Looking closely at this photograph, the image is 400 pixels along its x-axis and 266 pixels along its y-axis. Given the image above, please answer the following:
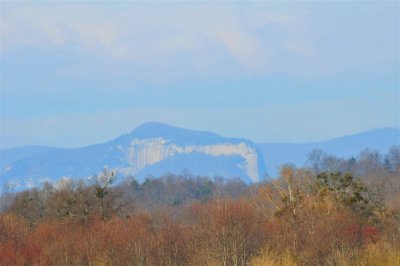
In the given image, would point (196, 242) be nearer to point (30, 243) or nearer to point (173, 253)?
point (173, 253)

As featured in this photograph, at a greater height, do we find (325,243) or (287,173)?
(287,173)

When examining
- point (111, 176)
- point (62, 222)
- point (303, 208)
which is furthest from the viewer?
point (111, 176)

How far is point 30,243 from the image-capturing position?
39.2m

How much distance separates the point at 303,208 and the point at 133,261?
456 inches

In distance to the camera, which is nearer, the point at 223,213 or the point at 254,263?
the point at 254,263

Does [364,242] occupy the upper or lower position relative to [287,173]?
lower

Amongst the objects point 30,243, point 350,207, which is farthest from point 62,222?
point 350,207

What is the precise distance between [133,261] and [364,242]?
10423 millimetres

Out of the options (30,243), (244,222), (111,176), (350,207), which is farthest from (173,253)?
(111,176)

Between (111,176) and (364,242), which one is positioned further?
(111,176)

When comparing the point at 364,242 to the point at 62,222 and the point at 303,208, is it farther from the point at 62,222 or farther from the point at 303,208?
the point at 62,222

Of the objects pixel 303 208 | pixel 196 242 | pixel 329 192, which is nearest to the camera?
pixel 196 242

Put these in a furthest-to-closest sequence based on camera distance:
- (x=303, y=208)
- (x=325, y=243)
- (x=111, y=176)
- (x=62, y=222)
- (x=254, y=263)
A: (x=111, y=176) < (x=62, y=222) < (x=303, y=208) < (x=325, y=243) < (x=254, y=263)

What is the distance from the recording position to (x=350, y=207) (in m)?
46.1
